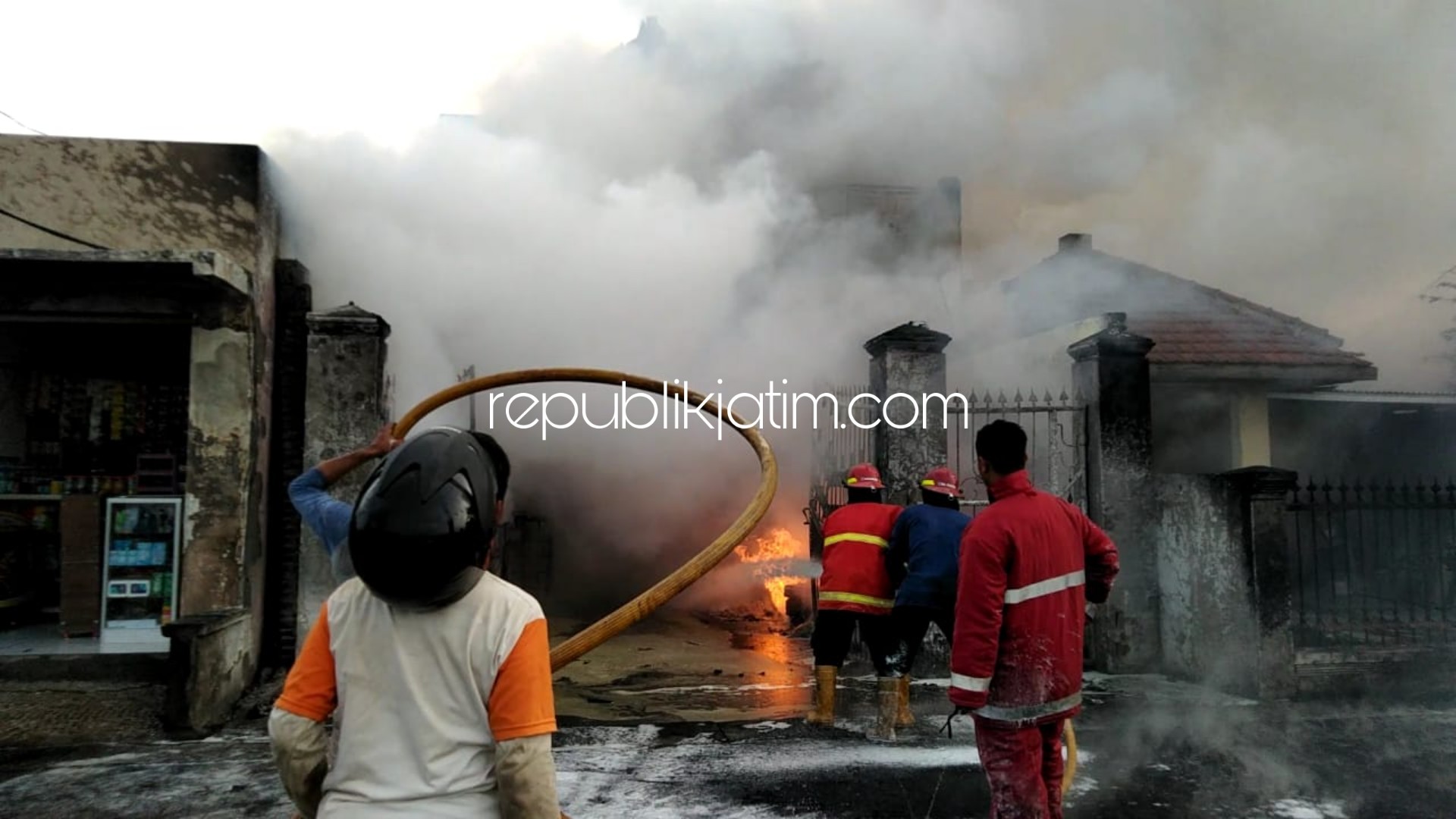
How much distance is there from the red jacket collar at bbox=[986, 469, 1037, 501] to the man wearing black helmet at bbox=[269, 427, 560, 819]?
7.03 feet

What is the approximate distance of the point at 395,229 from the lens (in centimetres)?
830

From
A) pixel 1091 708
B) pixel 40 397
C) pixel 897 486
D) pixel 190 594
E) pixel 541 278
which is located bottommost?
pixel 1091 708

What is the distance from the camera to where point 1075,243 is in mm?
14609

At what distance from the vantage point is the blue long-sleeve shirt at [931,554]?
5.24m

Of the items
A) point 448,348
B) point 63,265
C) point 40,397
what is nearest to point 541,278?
point 448,348

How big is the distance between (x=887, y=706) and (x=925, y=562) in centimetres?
103

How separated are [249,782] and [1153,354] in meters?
11.3

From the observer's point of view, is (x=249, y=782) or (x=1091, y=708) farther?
(x=1091, y=708)

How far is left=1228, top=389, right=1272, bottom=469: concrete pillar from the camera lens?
11.6 m

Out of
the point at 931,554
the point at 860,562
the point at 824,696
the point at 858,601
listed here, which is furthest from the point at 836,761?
the point at 931,554

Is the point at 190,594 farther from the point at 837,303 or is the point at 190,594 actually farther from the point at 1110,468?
the point at 837,303

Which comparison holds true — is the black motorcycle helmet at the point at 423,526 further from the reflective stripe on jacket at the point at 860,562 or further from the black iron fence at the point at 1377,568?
the black iron fence at the point at 1377,568

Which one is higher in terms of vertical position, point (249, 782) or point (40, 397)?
point (40, 397)

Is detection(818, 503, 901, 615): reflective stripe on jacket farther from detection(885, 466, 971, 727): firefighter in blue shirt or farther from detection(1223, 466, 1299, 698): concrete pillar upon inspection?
detection(1223, 466, 1299, 698): concrete pillar
